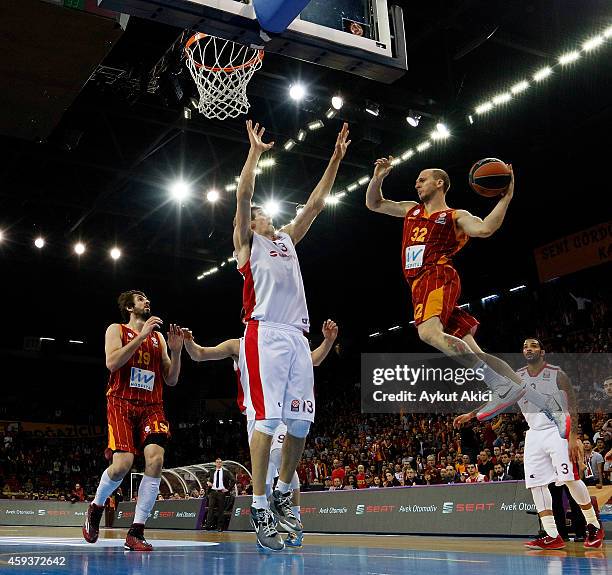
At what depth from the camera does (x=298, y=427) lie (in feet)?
16.8

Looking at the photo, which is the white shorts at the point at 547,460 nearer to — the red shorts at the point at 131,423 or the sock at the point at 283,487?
the sock at the point at 283,487

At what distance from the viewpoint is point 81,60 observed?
5250mm

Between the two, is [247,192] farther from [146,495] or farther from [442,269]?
[146,495]

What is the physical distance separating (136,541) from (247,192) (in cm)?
286

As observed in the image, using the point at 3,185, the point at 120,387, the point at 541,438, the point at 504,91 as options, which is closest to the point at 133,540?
the point at 120,387

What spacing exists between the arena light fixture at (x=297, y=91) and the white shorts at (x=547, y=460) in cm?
844

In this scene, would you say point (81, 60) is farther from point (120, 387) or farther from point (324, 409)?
point (324, 409)

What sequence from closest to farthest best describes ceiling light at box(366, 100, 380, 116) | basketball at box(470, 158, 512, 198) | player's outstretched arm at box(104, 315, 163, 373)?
player's outstretched arm at box(104, 315, 163, 373) → basketball at box(470, 158, 512, 198) → ceiling light at box(366, 100, 380, 116)

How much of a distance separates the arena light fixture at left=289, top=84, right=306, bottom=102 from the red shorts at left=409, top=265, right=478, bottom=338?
27.6 feet

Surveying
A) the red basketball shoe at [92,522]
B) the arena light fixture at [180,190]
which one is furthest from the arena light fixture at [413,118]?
the red basketball shoe at [92,522]

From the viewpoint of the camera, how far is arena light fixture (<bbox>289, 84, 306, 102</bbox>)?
1362 centimetres

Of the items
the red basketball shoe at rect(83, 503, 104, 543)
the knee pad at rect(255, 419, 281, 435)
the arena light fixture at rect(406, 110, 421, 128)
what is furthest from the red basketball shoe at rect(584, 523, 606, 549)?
the arena light fixture at rect(406, 110, 421, 128)

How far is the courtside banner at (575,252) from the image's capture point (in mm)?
18453

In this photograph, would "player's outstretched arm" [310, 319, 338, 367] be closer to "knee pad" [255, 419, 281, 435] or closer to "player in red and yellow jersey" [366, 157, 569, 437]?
"player in red and yellow jersey" [366, 157, 569, 437]
